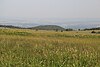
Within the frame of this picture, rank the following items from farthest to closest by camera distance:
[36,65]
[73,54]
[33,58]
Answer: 1. [73,54]
2. [33,58]
3. [36,65]

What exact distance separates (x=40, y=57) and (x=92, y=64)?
1883 mm

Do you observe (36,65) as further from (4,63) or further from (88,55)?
(88,55)

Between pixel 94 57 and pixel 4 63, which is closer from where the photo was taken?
pixel 4 63

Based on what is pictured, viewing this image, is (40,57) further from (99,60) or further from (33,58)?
(99,60)

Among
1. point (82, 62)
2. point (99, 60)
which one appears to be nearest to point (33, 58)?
point (82, 62)

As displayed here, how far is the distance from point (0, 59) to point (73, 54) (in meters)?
2.63

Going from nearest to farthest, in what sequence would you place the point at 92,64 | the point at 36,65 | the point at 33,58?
the point at 36,65
the point at 92,64
the point at 33,58

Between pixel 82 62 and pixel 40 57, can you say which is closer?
pixel 82 62

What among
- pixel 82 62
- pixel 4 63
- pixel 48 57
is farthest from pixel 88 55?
pixel 4 63

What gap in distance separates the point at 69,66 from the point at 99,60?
150cm

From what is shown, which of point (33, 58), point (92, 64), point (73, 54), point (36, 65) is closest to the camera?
point (36, 65)

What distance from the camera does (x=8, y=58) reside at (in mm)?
8273

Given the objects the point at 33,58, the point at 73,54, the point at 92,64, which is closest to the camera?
the point at 92,64

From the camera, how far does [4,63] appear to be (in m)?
7.73
